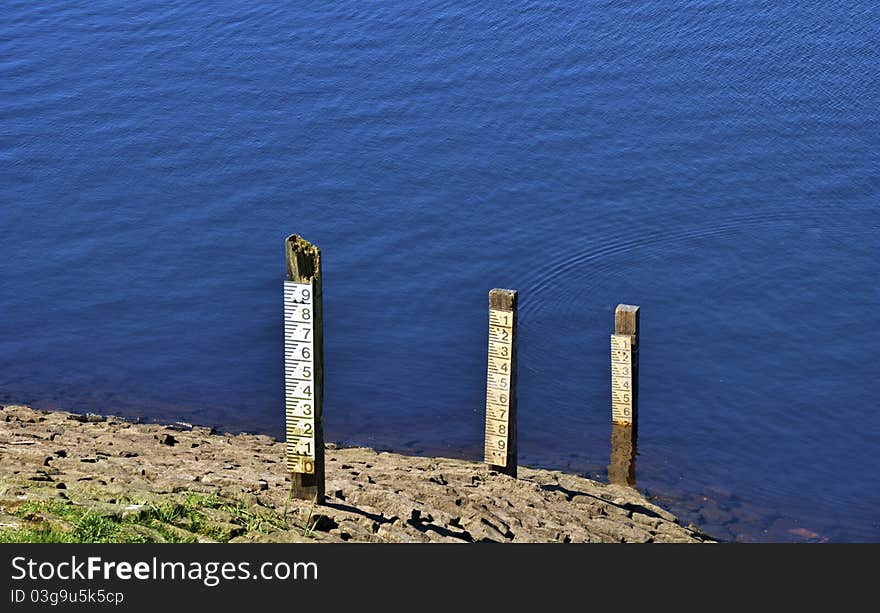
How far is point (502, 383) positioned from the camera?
1546 cm

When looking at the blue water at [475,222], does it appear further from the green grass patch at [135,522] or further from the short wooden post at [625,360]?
the green grass patch at [135,522]

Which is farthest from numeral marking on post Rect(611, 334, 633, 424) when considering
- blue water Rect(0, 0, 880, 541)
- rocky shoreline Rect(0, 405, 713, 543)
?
rocky shoreline Rect(0, 405, 713, 543)

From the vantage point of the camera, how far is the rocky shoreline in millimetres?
10711

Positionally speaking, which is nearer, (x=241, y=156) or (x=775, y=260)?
(x=775, y=260)

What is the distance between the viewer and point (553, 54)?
33.7 meters

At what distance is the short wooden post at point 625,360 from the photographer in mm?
17441

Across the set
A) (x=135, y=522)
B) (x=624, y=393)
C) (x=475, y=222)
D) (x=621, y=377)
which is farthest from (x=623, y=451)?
(x=135, y=522)

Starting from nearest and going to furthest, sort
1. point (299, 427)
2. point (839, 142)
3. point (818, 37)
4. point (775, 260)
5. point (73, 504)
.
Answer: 1. point (73, 504)
2. point (299, 427)
3. point (775, 260)
4. point (839, 142)
5. point (818, 37)

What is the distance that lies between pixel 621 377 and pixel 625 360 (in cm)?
42

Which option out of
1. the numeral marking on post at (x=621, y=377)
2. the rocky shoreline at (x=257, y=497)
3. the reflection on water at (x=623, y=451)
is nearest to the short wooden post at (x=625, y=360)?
the numeral marking on post at (x=621, y=377)

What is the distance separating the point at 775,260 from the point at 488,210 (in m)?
5.90

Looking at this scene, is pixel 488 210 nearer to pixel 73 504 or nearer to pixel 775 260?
pixel 775 260

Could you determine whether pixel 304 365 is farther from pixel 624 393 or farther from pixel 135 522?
pixel 624 393
